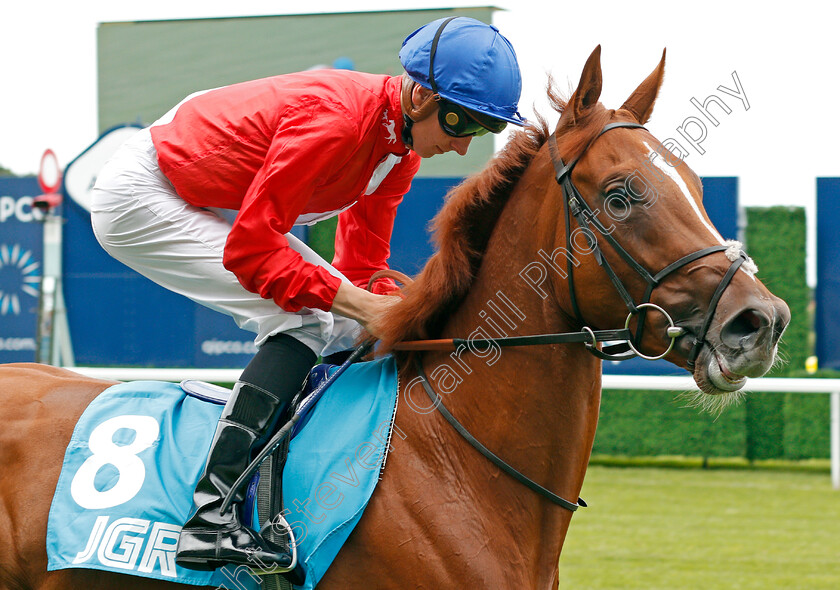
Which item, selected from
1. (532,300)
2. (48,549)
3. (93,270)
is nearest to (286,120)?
(532,300)

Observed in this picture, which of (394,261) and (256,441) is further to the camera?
(394,261)

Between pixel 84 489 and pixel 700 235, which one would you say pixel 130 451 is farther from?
pixel 700 235

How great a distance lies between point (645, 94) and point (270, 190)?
3.46 ft

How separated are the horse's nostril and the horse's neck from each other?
41cm

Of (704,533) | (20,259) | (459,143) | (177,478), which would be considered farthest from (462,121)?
(20,259)

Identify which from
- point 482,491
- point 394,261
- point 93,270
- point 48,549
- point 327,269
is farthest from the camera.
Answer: point 93,270

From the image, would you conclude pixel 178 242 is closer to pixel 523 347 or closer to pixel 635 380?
pixel 523 347

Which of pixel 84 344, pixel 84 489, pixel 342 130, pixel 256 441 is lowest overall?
pixel 84 344

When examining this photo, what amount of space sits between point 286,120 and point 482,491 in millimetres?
1118

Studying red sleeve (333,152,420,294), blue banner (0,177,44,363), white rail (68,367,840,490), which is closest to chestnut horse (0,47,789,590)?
red sleeve (333,152,420,294)

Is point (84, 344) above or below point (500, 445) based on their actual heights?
below

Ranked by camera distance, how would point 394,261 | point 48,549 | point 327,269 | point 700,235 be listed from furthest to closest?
point 394,261, point 327,269, point 48,549, point 700,235

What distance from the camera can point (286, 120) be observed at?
7.58 feet

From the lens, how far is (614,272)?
6.83 feet
